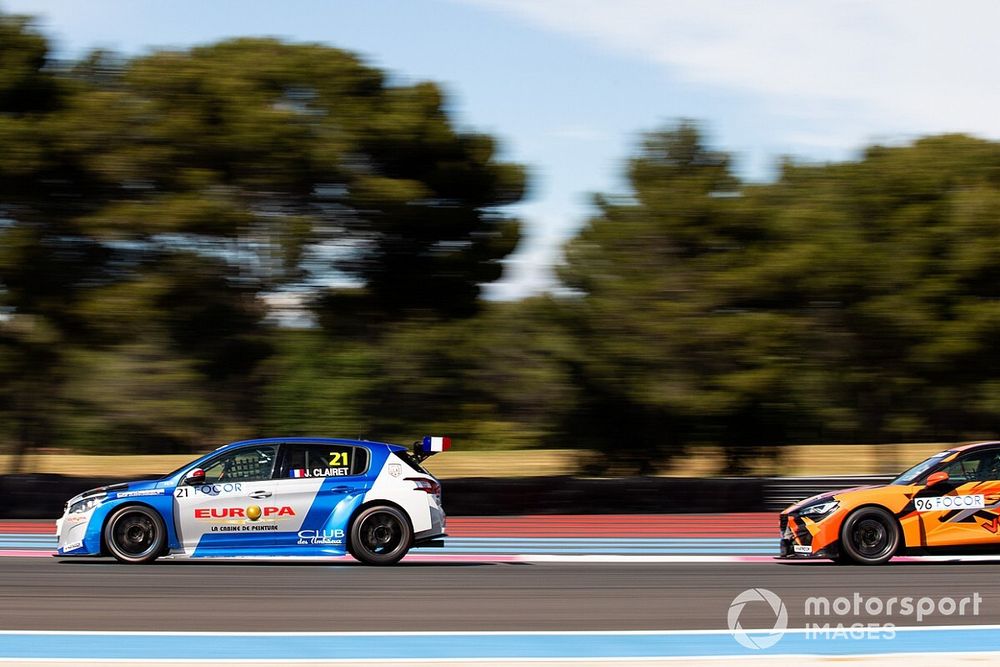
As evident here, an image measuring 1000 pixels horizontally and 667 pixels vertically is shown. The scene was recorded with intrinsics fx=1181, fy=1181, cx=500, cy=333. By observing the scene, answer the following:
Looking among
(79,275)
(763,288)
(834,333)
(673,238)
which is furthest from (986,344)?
(79,275)

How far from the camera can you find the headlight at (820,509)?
12414 millimetres

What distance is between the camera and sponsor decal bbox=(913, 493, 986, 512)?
1230 cm

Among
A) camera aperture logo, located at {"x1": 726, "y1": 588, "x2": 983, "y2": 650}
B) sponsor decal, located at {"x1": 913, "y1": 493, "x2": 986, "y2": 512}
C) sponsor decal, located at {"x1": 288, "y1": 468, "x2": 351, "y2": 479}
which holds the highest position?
sponsor decal, located at {"x1": 288, "y1": 468, "x2": 351, "y2": 479}

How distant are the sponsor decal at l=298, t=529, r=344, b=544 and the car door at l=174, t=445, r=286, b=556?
0.22 metres

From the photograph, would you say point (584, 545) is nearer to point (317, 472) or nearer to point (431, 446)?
point (431, 446)

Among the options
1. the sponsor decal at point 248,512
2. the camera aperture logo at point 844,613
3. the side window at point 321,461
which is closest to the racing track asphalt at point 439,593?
the camera aperture logo at point 844,613

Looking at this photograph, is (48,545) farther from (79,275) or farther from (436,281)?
(436,281)

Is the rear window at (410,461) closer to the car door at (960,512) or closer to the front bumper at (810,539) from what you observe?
the front bumper at (810,539)

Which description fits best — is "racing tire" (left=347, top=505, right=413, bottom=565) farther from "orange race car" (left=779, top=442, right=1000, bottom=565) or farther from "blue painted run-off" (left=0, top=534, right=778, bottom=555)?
"orange race car" (left=779, top=442, right=1000, bottom=565)

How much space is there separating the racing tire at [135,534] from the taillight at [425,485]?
2684 mm

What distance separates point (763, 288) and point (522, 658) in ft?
67.7

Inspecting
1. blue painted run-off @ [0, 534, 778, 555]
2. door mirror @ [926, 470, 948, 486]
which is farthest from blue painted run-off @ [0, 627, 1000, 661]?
blue painted run-off @ [0, 534, 778, 555]

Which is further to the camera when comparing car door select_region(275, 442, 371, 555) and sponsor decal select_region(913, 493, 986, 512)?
car door select_region(275, 442, 371, 555)

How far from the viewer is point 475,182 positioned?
85.1ft
